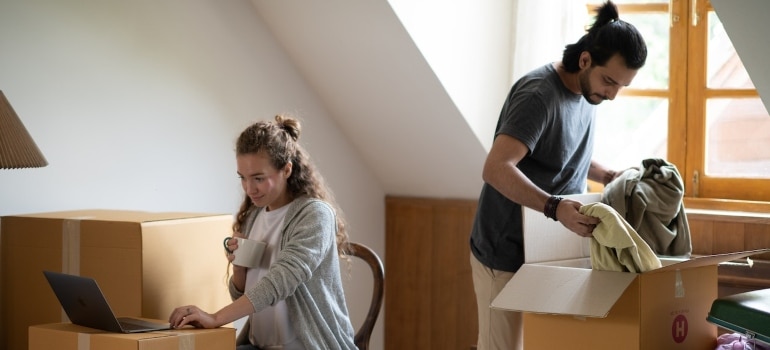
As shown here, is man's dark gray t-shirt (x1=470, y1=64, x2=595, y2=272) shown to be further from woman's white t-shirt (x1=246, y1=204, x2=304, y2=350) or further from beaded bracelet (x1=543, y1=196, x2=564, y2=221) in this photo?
woman's white t-shirt (x1=246, y1=204, x2=304, y2=350)

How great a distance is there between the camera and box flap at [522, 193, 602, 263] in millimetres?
2270

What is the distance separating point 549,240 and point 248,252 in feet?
2.30

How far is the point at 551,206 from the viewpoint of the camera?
2172 millimetres

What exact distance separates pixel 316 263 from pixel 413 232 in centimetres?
162

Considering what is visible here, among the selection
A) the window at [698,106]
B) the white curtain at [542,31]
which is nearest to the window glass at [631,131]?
the window at [698,106]

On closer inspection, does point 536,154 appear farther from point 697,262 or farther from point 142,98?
point 142,98

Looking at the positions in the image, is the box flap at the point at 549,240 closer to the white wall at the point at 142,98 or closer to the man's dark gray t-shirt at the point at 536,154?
the man's dark gray t-shirt at the point at 536,154

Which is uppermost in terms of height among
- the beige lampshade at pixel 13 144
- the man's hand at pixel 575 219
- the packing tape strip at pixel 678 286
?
the beige lampshade at pixel 13 144

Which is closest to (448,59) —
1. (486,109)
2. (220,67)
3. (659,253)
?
(486,109)

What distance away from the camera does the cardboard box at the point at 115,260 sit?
90.1 inches

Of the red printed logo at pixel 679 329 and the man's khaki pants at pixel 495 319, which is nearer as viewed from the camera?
the red printed logo at pixel 679 329

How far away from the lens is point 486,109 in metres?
3.44

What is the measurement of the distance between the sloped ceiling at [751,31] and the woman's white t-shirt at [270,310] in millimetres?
1081

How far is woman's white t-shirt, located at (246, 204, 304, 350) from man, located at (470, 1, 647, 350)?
0.51m
